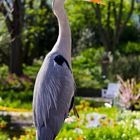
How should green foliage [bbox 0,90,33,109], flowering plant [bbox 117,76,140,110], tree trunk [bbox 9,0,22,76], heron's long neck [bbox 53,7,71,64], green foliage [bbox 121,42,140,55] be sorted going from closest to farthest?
heron's long neck [bbox 53,7,71,64] < flowering plant [bbox 117,76,140,110] < green foliage [bbox 0,90,33,109] < tree trunk [bbox 9,0,22,76] < green foliage [bbox 121,42,140,55]

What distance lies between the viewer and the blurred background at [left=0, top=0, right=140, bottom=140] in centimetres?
910

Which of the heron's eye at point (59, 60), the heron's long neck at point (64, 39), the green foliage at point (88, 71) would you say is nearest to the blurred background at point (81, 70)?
the green foliage at point (88, 71)

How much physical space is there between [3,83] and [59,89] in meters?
14.9

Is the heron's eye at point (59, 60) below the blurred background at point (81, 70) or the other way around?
the other way around

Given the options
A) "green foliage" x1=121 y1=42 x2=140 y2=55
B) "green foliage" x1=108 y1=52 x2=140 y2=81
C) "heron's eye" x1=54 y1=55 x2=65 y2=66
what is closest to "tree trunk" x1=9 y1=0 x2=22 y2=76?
"green foliage" x1=108 y1=52 x2=140 y2=81

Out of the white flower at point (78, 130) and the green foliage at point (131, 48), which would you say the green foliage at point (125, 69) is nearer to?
the white flower at point (78, 130)

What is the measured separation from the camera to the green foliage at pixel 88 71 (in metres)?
23.1

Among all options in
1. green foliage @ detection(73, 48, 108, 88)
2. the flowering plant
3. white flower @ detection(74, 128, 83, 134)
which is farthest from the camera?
green foliage @ detection(73, 48, 108, 88)

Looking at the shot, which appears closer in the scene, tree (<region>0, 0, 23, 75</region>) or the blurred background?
the blurred background

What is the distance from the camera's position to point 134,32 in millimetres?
40000

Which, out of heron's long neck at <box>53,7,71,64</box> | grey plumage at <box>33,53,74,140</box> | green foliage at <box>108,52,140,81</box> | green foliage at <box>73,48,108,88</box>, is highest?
heron's long neck at <box>53,7,71,64</box>

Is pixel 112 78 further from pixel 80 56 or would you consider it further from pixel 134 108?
pixel 80 56

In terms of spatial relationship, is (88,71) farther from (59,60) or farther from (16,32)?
(59,60)

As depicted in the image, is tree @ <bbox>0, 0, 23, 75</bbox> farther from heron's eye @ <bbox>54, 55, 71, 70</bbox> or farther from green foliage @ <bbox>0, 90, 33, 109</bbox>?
heron's eye @ <bbox>54, 55, 71, 70</bbox>
